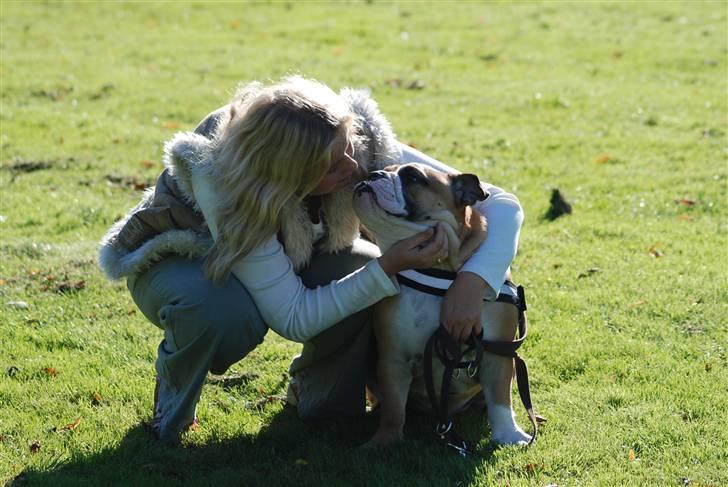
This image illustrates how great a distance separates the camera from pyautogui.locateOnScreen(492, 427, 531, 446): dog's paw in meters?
4.31

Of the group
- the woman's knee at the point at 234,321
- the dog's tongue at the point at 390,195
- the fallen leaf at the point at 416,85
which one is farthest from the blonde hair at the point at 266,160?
the fallen leaf at the point at 416,85

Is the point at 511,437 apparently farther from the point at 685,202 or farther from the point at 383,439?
the point at 685,202

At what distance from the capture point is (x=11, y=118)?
1071 cm

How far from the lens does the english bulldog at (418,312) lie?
170 inches

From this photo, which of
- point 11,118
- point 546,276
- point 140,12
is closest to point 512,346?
point 546,276

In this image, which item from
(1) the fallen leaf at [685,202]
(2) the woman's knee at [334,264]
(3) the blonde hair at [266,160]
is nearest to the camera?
(3) the blonde hair at [266,160]

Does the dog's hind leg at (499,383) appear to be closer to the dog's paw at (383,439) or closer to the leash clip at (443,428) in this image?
the leash clip at (443,428)

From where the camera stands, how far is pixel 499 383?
435 centimetres

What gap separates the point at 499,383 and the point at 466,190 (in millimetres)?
862

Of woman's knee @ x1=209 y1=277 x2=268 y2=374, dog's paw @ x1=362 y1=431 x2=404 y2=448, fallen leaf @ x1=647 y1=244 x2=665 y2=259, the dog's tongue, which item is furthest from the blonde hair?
fallen leaf @ x1=647 y1=244 x2=665 y2=259

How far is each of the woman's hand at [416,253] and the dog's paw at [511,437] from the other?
0.81m

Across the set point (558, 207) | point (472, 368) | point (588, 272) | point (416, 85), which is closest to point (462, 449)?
point (472, 368)

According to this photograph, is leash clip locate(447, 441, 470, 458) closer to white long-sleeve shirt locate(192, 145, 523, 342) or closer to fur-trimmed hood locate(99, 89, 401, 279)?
white long-sleeve shirt locate(192, 145, 523, 342)

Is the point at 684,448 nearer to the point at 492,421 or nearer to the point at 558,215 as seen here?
the point at 492,421
